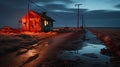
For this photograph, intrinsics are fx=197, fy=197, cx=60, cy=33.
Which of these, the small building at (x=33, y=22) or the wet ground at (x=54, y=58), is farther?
the small building at (x=33, y=22)

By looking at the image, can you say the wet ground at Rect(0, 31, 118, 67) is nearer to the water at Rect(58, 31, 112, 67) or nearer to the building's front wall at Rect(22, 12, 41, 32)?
the water at Rect(58, 31, 112, 67)

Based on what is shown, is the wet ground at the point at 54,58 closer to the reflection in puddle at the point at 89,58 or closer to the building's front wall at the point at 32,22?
the reflection in puddle at the point at 89,58

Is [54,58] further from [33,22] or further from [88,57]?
[33,22]

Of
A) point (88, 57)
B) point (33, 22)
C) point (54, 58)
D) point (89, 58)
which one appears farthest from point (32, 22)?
point (89, 58)

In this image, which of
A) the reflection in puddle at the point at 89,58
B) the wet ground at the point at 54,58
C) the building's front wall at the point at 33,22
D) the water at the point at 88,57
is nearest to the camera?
the wet ground at the point at 54,58

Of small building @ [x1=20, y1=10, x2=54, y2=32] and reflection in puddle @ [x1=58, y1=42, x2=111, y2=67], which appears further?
small building @ [x1=20, y1=10, x2=54, y2=32]

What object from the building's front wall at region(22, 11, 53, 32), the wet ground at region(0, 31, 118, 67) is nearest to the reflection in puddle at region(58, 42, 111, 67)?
the wet ground at region(0, 31, 118, 67)

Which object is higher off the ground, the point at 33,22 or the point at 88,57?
the point at 33,22

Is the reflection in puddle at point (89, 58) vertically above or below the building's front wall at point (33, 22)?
below

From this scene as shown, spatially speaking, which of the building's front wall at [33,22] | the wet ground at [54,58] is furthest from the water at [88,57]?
the building's front wall at [33,22]

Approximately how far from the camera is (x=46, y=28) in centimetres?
6106

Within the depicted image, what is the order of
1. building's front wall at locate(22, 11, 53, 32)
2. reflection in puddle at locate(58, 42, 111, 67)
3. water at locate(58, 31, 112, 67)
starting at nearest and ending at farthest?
water at locate(58, 31, 112, 67) < reflection in puddle at locate(58, 42, 111, 67) < building's front wall at locate(22, 11, 53, 32)

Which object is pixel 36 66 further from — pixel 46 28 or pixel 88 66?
pixel 46 28

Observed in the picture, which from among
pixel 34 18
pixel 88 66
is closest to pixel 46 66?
pixel 88 66
